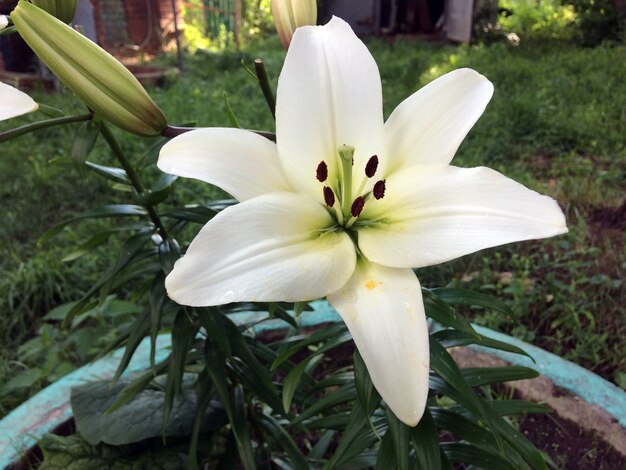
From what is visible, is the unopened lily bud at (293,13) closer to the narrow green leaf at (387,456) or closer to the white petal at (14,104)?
the white petal at (14,104)

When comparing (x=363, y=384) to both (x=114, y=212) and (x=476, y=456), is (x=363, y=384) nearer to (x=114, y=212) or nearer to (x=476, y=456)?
(x=476, y=456)

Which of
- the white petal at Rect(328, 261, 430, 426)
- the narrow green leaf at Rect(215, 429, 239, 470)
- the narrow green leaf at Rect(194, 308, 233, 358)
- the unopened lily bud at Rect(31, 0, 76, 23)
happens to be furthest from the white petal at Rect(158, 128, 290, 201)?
the narrow green leaf at Rect(215, 429, 239, 470)

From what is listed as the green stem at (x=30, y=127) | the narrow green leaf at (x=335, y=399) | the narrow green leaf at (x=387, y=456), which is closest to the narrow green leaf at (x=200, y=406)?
the narrow green leaf at (x=335, y=399)

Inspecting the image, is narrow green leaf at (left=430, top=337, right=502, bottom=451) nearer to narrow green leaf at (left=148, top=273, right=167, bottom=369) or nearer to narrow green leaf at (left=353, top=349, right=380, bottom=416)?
narrow green leaf at (left=353, top=349, right=380, bottom=416)

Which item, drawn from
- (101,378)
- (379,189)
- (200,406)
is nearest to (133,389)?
(200,406)

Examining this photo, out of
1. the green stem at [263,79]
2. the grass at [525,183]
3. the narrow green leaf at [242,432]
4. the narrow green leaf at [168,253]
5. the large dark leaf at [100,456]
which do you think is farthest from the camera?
the grass at [525,183]

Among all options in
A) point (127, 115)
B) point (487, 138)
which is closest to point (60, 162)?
point (127, 115)
